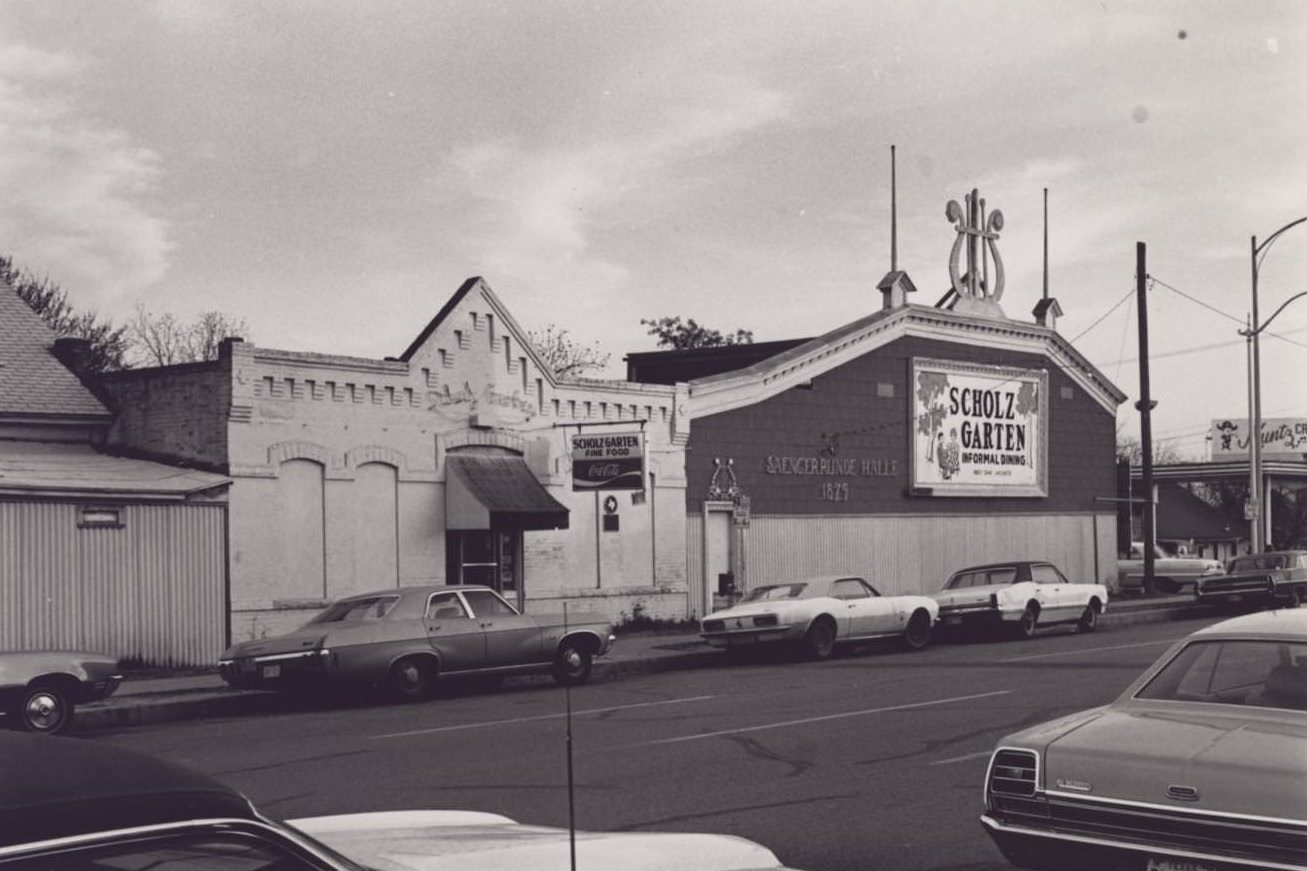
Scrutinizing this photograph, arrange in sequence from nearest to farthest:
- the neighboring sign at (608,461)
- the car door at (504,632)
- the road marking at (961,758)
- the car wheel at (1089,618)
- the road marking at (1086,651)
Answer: the road marking at (961,758), the car door at (504,632), the road marking at (1086,651), the neighboring sign at (608,461), the car wheel at (1089,618)

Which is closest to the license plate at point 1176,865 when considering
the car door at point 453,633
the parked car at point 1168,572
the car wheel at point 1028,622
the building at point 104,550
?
the car door at point 453,633

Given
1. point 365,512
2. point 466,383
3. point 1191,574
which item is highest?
point 466,383

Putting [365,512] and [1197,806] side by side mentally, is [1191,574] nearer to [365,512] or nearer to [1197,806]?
[365,512]

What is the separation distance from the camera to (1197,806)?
6.03 metres

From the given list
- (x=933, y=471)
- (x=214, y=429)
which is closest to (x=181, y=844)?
(x=214, y=429)

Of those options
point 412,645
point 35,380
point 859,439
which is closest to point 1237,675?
point 412,645

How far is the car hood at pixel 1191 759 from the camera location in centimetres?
592

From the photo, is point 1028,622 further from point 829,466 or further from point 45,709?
point 45,709

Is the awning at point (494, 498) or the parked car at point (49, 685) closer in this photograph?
the parked car at point (49, 685)

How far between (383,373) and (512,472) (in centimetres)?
289

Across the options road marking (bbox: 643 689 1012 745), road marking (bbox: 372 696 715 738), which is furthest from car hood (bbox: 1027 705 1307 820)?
road marking (bbox: 372 696 715 738)

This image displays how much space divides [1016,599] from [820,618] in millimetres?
4814

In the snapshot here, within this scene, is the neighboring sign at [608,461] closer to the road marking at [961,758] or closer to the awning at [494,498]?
the awning at [494,498]

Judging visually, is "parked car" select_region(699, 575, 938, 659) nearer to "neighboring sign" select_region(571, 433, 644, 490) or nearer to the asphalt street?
the asphalt street
